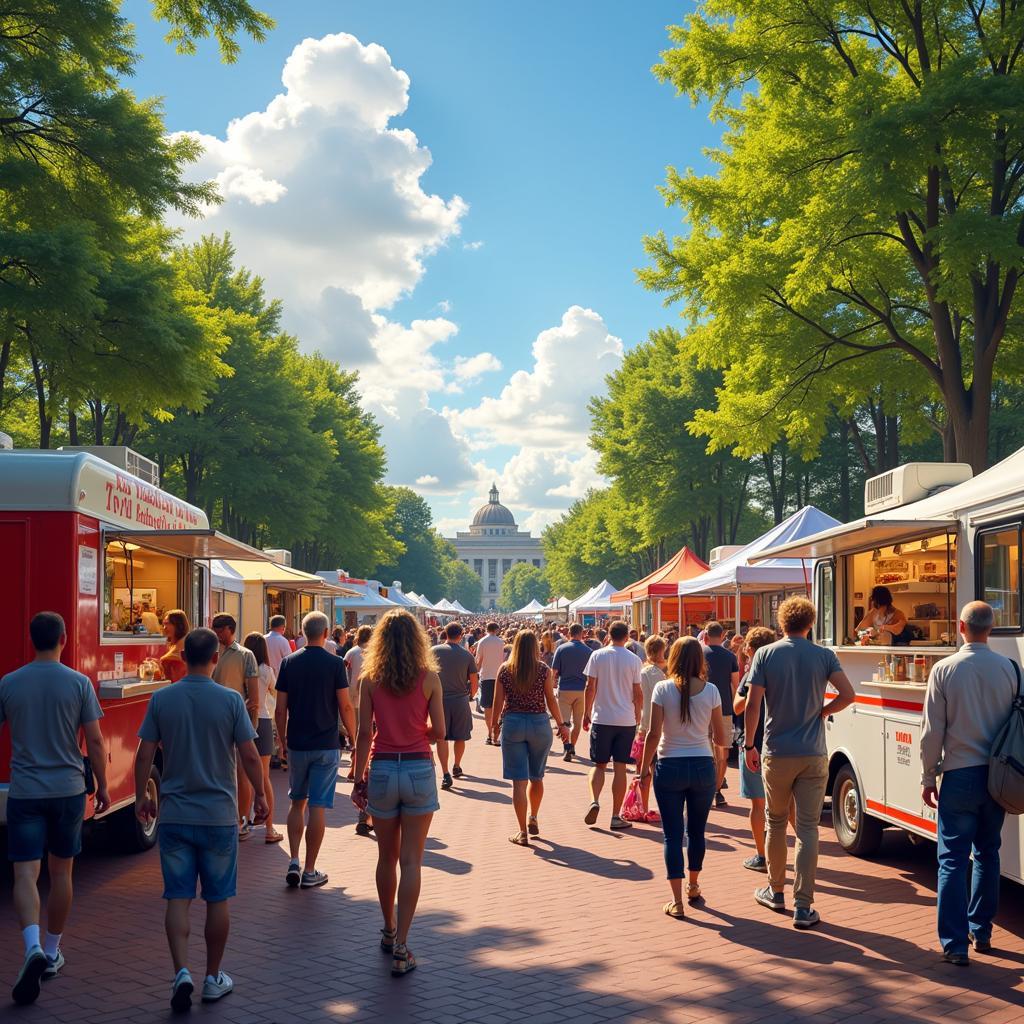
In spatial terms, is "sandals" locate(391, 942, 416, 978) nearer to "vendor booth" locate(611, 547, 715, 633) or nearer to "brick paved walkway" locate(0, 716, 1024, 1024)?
"brick paved walkway" locate(0, 716, 1024, 1024)

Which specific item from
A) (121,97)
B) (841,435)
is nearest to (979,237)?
(121,97)

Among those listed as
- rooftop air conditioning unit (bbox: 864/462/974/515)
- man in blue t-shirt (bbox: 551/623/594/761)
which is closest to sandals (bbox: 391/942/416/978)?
rooftop air conditioning unit (bbox: 864/462/974/515)

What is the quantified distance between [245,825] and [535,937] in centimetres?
441

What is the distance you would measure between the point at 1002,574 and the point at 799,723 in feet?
5.05

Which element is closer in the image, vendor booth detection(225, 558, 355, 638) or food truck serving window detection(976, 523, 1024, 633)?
food truck serving window detection(976, 523, 1024, 633)

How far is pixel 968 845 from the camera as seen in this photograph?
21.1 ft

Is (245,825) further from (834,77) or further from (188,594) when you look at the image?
(834,77)

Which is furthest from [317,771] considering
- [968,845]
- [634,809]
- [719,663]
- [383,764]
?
[719,663]

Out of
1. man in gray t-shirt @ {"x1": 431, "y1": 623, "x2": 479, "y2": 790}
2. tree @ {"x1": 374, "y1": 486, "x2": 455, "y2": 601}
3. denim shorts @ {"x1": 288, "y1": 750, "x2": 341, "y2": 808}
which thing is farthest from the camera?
tree @ {"x1": 374, "y1": 486, "x2": 455, "y2": 601}

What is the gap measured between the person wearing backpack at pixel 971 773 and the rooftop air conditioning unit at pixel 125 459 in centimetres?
630

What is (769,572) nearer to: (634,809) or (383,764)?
(634,809)

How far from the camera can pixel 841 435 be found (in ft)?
129

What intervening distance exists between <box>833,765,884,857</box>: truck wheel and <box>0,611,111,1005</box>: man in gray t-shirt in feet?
19.4

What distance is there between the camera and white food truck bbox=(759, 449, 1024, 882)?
726 cm
